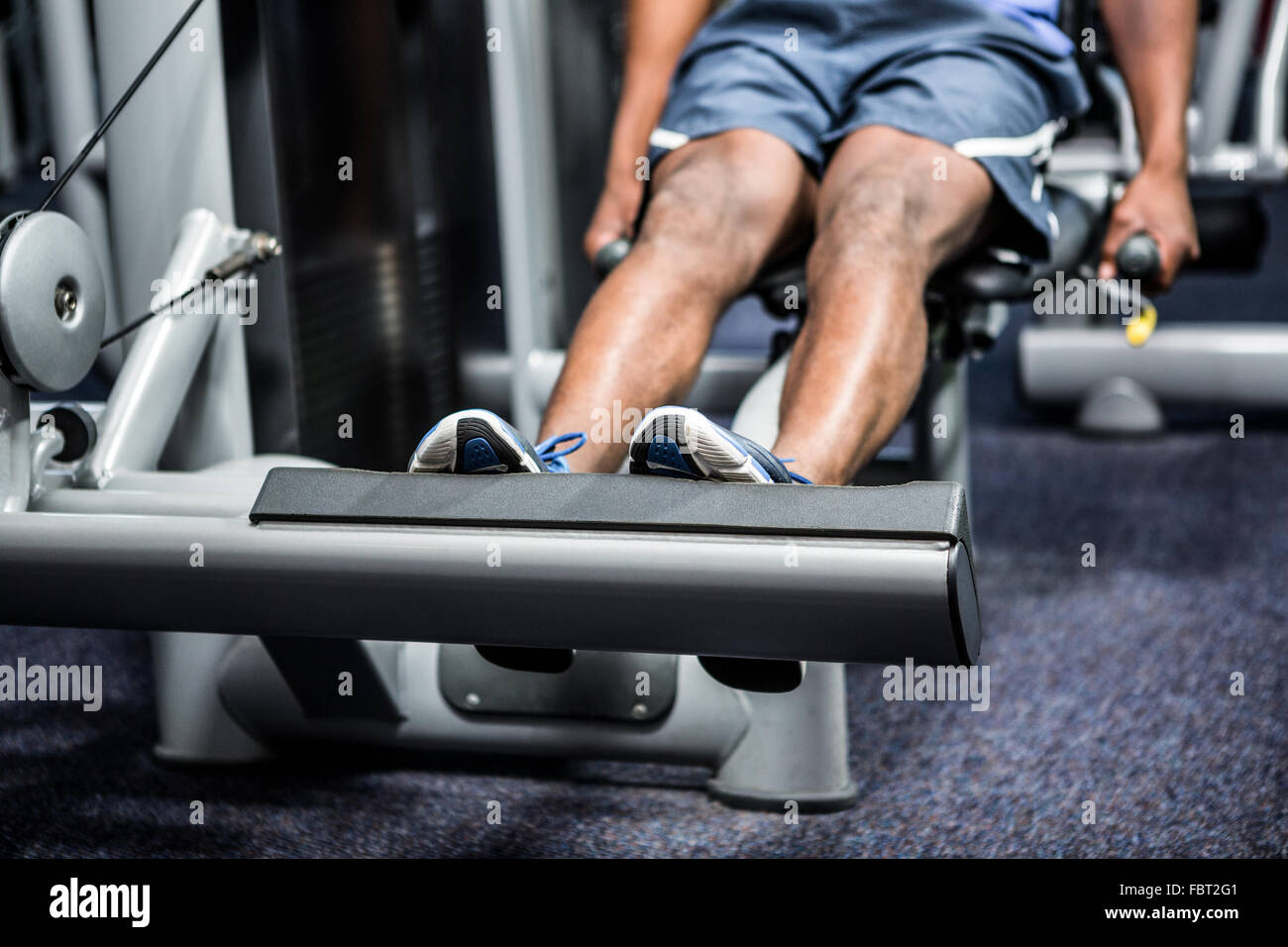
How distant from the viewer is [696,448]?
766mm

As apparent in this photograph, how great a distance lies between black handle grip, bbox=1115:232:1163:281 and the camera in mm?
1187

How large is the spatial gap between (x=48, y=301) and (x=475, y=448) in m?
0.33

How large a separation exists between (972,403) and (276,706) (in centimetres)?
163

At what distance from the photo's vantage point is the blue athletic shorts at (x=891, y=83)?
1.15m

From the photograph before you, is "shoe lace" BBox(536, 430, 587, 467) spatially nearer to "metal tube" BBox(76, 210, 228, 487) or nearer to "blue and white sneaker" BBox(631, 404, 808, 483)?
"blue and white sneaker" BBox(631, 404, 808, 483)

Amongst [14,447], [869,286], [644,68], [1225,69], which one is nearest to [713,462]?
[869,286]

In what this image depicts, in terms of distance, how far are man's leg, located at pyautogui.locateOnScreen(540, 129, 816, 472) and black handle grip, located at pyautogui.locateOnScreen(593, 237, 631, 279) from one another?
0.10 meters

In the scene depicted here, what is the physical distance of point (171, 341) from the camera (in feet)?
3.67

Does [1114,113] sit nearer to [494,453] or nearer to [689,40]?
[689,40]

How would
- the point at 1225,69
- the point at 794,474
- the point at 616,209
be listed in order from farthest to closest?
the point at 1225,69 < the point at 616,209 < the point at 794,474

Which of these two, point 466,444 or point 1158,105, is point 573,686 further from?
point 1158,105

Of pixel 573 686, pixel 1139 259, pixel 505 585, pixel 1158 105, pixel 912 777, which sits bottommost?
pixel 912 777

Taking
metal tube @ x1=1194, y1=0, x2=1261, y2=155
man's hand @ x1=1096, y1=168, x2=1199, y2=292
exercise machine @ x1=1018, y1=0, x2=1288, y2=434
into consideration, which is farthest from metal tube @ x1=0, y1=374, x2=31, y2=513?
metal tube @ x1=1194, y1=0, x2=1261, y2=155
